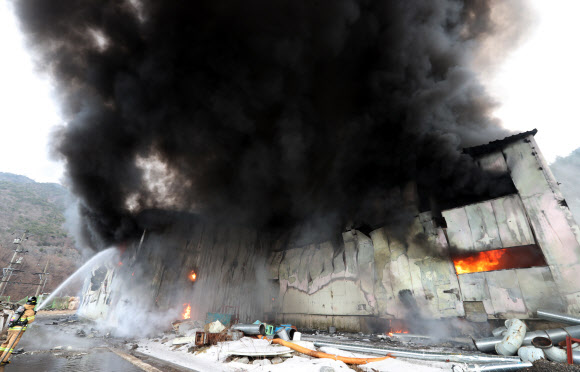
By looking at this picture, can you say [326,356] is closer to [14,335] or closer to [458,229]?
[14,335]

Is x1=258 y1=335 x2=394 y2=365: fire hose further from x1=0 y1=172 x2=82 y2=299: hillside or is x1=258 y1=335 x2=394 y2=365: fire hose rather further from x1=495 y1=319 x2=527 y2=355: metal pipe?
x1=0 y1=172 x2=82 y2=299: hillside

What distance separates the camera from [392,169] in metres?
13.4

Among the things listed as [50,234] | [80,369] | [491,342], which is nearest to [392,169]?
[491,342]

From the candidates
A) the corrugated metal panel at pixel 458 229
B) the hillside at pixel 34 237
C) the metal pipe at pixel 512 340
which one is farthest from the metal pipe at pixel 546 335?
the hillside at pixel 34 237

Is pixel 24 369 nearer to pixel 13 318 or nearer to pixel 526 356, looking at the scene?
pixel 13 318

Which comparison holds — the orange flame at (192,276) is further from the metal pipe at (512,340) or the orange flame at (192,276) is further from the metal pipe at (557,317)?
the metal pipe at (557,317)

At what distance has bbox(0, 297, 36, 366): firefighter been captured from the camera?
5363 mm

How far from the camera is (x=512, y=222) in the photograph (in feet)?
29.3

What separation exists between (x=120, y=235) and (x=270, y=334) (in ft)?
52.7

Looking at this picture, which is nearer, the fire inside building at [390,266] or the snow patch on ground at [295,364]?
the snow patch on ground at [295,364]

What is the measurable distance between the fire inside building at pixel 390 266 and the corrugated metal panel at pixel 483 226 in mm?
34

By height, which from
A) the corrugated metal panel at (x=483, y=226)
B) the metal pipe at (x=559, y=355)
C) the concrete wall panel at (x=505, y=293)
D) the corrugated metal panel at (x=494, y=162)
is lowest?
the metal pipe at (x=559, y=355)

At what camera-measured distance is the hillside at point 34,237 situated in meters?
37.4

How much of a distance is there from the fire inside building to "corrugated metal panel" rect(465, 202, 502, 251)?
0.11 feet
